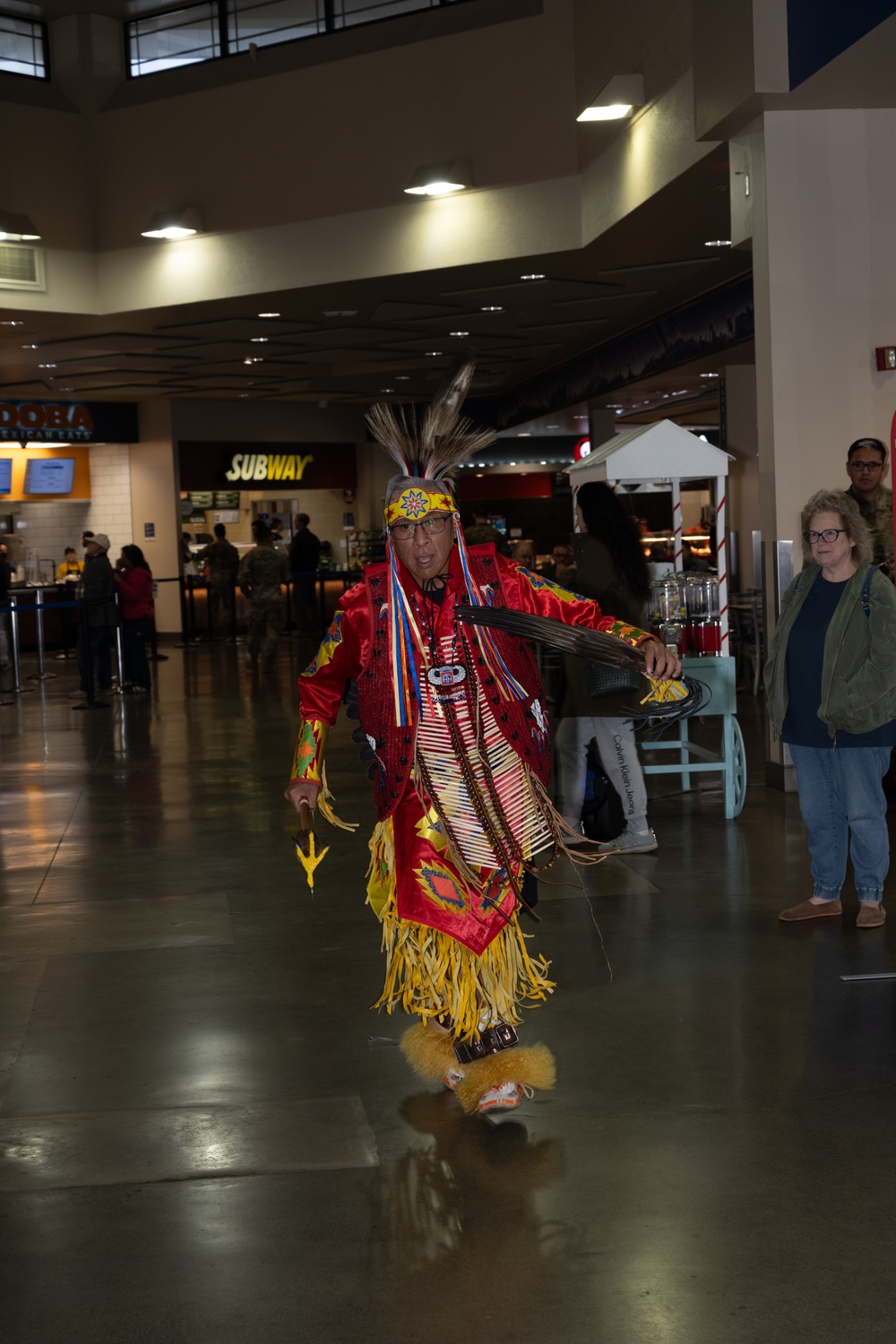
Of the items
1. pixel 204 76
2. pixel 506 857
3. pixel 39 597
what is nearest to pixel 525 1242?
pixel 506 857

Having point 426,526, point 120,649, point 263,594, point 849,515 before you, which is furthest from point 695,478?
point 263,594

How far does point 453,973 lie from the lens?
339 centimetres

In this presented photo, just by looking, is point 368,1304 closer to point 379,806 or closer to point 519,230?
point 379,806

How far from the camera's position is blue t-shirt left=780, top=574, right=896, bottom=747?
472 centimetres

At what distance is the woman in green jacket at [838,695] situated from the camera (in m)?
4.64

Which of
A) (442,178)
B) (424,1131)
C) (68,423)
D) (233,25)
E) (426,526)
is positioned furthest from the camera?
(68,423)

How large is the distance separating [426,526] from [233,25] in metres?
10.6

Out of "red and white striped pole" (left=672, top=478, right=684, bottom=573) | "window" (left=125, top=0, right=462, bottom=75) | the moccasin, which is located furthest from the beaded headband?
"window" (left=125, top=0, right=462, bottom=75)

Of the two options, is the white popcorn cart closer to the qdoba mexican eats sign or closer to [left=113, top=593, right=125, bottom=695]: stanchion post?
[left=113, top=593, right=125, bottom=695]: stanchion post

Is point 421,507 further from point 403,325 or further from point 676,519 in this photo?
point 403,325

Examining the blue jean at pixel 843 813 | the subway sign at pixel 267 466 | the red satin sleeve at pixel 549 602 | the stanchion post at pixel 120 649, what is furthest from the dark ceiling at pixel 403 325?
the red satin sleeve at pixel 549 602

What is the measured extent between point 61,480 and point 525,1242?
1975 centimetres

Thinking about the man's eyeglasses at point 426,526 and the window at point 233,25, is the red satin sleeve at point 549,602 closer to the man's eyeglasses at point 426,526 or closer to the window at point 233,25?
the man's eyeglasses at point 426,526

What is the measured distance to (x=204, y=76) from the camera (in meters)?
12.4
